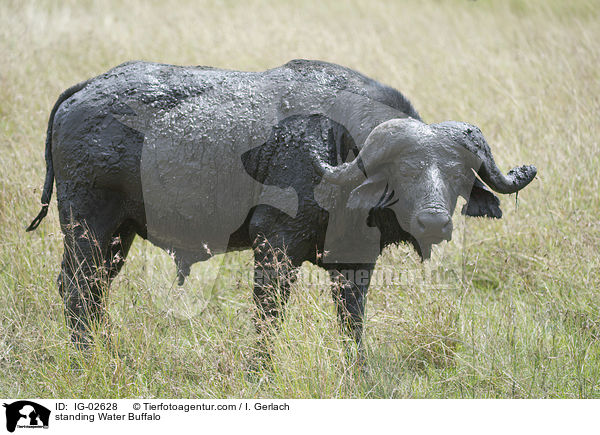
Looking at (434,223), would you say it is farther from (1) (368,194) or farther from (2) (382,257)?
(2) (382,257)

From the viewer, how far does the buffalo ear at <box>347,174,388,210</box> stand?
311 cm

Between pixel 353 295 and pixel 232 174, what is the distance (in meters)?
1.01

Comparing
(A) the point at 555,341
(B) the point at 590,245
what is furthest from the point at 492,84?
(A) the point at 555,341

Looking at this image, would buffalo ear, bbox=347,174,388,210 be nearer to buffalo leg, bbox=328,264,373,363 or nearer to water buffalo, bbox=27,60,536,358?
water buffalo, bbox=27,60,536,358

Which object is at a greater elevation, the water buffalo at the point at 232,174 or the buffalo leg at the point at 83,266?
the water buffalo at the point at 232,174

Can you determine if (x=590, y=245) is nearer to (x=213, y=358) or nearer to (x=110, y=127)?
(x=213, y=358)

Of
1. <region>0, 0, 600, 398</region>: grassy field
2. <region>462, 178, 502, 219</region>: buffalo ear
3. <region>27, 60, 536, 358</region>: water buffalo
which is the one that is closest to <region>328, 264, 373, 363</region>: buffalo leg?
<region>27, 60, 536, 358</region>: water buffalo

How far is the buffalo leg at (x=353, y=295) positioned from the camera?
12.0 ft

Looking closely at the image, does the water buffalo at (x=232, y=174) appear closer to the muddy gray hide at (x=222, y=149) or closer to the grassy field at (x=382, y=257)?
the muddy gray hide at (x=222, y=149)
